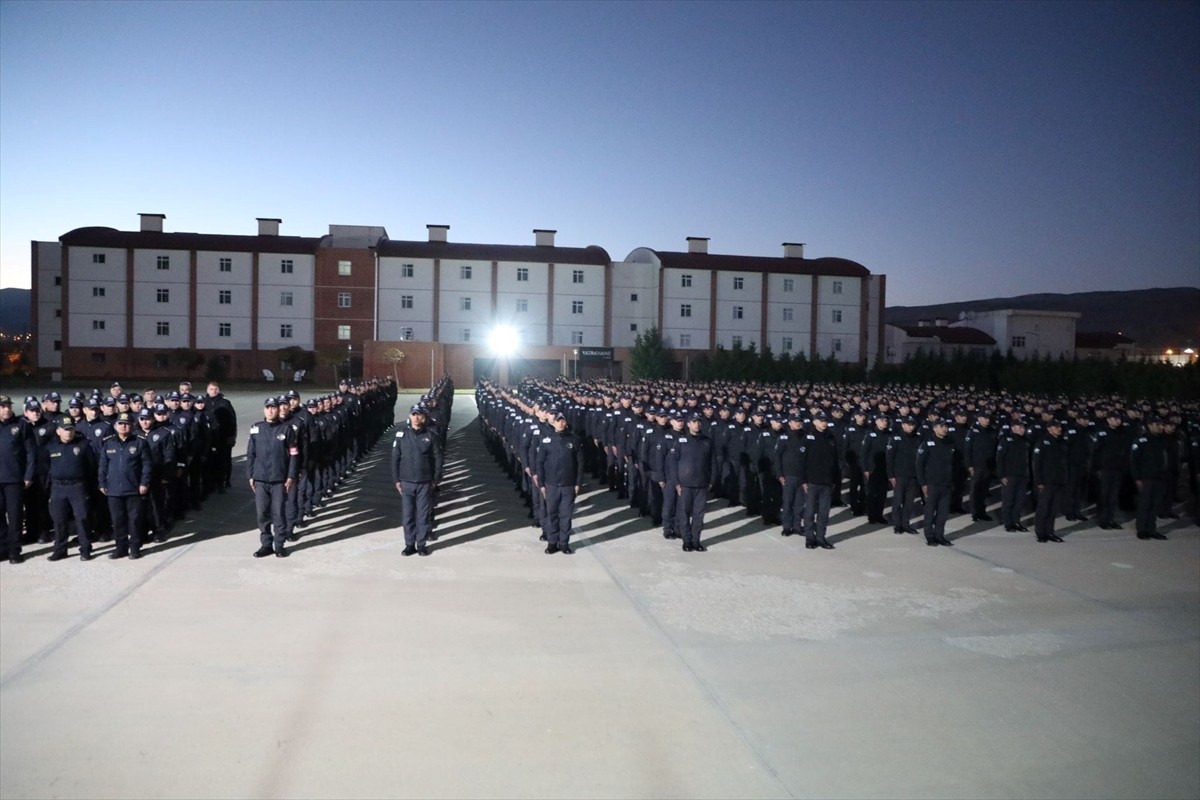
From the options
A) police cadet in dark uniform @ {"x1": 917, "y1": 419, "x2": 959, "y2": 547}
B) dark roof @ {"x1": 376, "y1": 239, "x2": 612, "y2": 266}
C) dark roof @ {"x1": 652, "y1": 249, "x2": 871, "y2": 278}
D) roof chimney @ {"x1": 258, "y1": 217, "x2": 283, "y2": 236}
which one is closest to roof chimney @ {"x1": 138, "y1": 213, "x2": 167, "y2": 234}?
roof chimney @ {"x1": 258, "y1": 217, "x2": 283, "y2": 236}

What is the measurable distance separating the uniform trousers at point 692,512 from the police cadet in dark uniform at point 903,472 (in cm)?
290

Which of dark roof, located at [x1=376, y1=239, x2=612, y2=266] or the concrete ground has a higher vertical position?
dark roof, located at [x1=376, y1=239, x2=612, y2=266]

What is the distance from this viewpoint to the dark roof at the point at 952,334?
80.4m

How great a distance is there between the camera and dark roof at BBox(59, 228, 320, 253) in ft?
196

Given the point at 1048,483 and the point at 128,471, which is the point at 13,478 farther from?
the point at 1048,483

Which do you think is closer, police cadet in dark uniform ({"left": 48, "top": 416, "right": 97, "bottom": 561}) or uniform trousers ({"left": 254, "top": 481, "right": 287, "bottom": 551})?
police cadet in dark uniform ({"left": 48, "top": 416, "right": 97, "bottom": 561})

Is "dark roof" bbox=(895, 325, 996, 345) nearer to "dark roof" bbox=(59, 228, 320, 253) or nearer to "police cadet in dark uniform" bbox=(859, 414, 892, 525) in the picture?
"dark roof" bbox=(59, 228, 320, 253)

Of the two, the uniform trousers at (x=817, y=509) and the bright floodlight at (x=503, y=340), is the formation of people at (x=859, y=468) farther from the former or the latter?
the bright floodlight at (x=503, y=340)

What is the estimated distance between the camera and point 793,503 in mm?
11773

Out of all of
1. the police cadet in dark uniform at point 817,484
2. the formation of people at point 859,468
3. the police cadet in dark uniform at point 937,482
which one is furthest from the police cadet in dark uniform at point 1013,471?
the police cadet in dark uniform at point 817,484

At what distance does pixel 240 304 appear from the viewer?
2399 inches

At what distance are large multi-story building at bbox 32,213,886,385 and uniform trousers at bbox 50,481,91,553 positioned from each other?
4873 cm

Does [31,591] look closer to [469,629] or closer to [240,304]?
[469,629]

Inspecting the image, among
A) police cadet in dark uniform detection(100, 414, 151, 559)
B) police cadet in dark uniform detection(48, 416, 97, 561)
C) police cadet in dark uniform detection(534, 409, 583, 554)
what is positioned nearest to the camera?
police cadet in dark uniform detection(48, 416, 97, 561)
